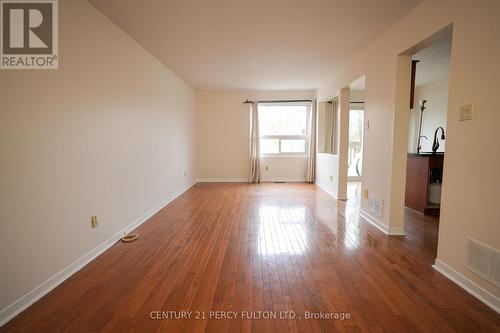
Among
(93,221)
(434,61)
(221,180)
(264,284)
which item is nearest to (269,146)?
(221,180)

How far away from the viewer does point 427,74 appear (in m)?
4.92

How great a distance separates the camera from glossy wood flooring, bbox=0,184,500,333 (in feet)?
4.80

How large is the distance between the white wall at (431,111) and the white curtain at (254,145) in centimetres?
406

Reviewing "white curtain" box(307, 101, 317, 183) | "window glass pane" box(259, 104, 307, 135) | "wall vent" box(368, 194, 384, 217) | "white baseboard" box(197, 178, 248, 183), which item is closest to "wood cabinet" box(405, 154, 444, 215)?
"wall vent" box(368, 194, 384, 217)

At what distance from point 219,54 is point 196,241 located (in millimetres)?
2711

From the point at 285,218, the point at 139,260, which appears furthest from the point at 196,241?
the point at 285,218

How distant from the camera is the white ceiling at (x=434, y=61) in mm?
3401

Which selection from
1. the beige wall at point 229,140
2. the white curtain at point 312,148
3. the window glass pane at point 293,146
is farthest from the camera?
the window glass pane at point 293,146

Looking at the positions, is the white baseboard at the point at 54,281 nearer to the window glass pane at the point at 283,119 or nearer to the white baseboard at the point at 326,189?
the white baseboard at the point at 326,189

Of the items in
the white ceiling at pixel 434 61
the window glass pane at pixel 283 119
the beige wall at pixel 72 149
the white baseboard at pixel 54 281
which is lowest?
→ the white baseboard at pixel 54 281

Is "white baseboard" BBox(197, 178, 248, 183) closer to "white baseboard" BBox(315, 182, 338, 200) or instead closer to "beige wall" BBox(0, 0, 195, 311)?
"white baseboard" BBox(315, 182, 338, 200)

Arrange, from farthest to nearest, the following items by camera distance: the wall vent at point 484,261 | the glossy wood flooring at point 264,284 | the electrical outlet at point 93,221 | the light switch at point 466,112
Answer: the electrical outlet at point 93,221, the light switch at point 466,112, the wall vent at point 484,261, the glossy wood flooring at point 264,284

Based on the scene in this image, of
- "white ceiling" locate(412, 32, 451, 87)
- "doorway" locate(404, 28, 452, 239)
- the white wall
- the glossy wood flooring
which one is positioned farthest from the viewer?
the white wall

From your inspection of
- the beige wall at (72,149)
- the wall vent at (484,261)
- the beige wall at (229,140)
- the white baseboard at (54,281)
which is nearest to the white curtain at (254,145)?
the beige wall at (229,140)
